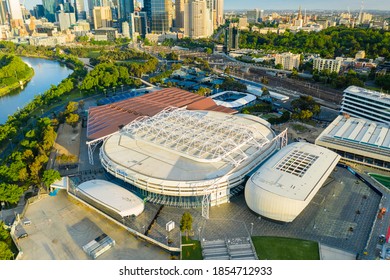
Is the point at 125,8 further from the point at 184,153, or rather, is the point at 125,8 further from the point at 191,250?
the point at 191,250

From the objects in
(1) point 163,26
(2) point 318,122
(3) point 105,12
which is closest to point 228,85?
(2) point 318,122

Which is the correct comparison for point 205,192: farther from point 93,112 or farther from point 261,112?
point 261,112

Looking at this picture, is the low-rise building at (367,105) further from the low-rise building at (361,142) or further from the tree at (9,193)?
the tree at (9,193)

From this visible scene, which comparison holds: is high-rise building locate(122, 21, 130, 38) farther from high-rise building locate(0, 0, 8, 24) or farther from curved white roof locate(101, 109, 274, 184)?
curved white roof locate(101, 109, 274, 184)

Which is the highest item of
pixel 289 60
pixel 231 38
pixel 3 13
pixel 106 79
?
pixel 3 13

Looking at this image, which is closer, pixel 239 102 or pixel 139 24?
pixel 239 102

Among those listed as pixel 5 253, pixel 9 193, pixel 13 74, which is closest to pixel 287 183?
pixel 5 253

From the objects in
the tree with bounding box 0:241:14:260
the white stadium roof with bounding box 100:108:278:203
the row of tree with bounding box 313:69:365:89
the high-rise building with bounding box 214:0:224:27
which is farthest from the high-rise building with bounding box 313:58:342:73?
the high-rise building with bounding box 214:0:224:27
